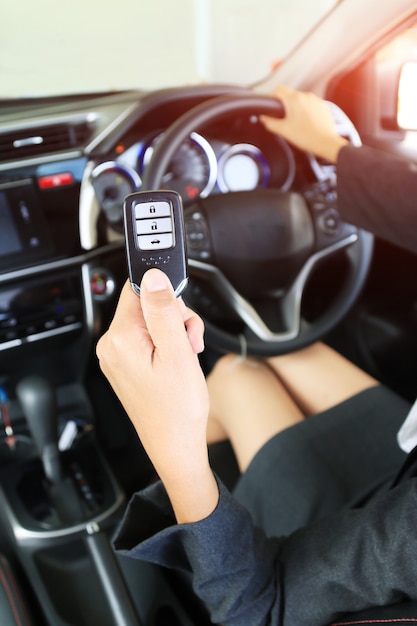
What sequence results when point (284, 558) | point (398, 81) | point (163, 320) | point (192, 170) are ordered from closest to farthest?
point (163, 320), point (284, 558), point (398, 81), point (192, 170)

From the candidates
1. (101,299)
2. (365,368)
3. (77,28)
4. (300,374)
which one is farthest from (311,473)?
(77,28)

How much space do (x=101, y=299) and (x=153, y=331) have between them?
1.88 ft

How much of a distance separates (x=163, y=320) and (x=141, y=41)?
72 cm

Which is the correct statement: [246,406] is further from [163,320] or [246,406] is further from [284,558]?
[163,320]

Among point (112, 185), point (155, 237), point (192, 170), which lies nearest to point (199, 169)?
point (192, 170)

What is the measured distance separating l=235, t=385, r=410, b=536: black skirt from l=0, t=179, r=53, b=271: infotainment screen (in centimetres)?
47

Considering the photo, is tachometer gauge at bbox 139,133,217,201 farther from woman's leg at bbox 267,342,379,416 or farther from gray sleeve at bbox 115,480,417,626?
gray sleeve at bbox 115,480,417,626

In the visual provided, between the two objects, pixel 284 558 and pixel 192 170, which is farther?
pixel 192 170

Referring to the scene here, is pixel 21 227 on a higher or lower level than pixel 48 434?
higher

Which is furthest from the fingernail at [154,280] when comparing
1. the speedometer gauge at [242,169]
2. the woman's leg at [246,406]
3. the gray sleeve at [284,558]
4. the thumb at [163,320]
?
the speedometer gauge at [242,169]

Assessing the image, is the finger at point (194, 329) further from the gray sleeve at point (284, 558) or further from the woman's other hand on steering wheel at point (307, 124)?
the woman's other hand on steering wheel at point (307, 124)

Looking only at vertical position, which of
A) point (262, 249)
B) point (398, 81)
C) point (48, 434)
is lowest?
point (48, 434)

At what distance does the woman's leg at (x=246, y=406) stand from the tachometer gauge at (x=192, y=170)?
0.27 metres

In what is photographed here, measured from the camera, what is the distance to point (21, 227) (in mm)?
912
